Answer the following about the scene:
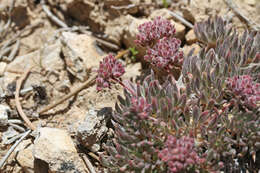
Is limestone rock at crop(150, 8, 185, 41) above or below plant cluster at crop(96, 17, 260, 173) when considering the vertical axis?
above

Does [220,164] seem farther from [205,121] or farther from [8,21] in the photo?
[8,21]

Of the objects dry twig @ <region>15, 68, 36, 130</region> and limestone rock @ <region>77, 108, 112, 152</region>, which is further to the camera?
dry twig @ <region>15, 68, 36, 130</region>

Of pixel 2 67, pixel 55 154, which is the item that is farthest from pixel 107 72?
pixel 2 67

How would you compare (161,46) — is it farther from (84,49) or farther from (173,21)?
(84,49)

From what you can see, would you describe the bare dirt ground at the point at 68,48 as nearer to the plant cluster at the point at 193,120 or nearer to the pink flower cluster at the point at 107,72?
the pink flower cluster at the point at 107,72

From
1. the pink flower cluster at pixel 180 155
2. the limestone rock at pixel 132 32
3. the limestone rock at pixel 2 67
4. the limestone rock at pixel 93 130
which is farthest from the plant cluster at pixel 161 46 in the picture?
the limestone rock at pixel 2 67

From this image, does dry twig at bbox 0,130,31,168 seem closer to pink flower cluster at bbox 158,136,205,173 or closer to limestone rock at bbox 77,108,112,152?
limestone rock at bbox 77,108,112,152

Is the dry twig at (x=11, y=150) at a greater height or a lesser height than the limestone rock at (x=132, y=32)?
lesser

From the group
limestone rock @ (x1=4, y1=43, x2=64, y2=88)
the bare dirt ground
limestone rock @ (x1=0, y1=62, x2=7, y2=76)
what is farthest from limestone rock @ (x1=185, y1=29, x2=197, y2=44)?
limestone rock @ (x1=0, y1=62, x2=7, y2=76)
